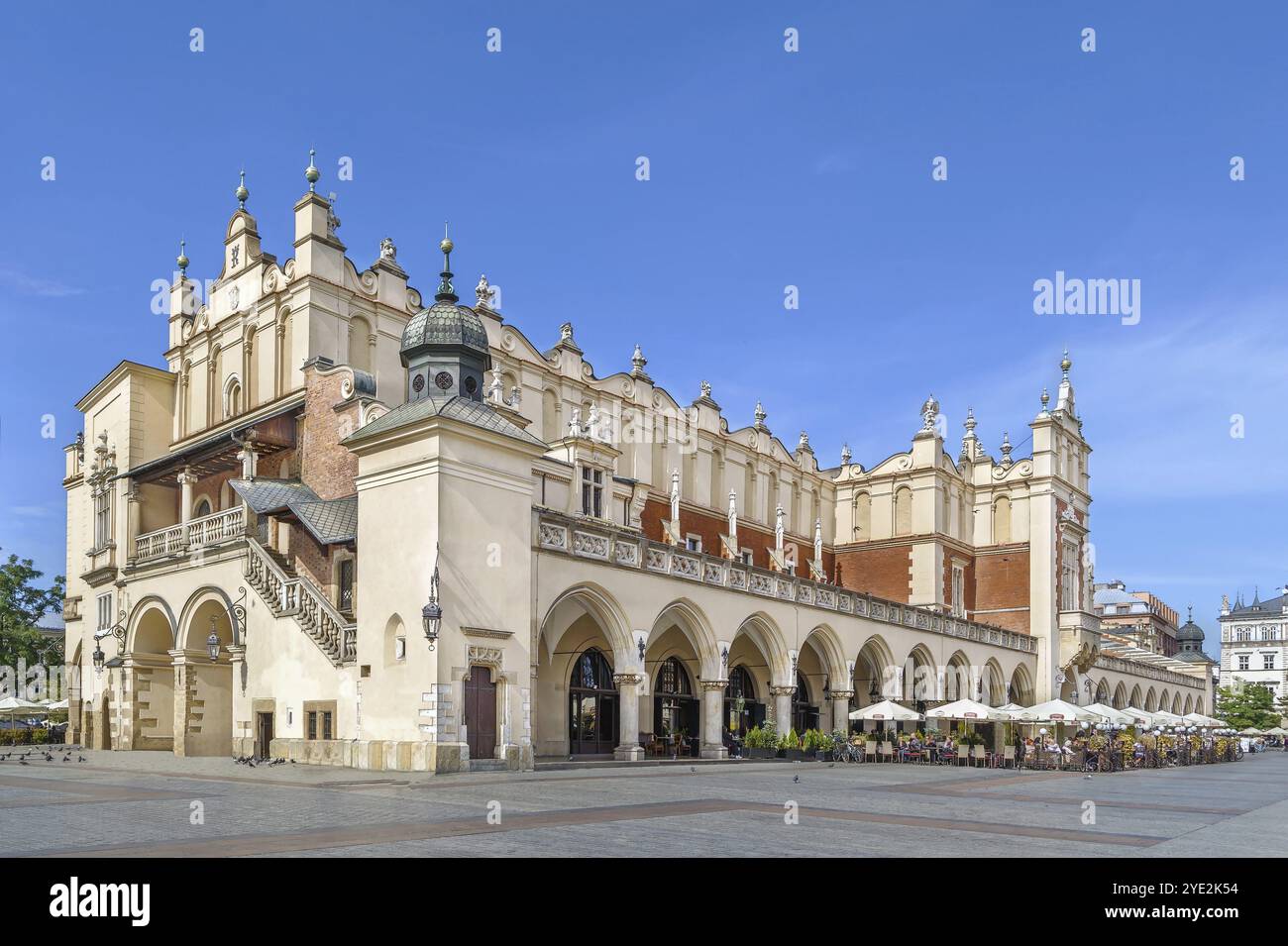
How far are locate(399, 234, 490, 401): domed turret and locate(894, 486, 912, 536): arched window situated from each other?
35.6 meters

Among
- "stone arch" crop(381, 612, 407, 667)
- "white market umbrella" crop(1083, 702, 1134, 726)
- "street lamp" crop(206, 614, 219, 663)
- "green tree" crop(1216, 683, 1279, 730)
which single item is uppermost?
"stone arch" crop(381, 612, 407, 667)

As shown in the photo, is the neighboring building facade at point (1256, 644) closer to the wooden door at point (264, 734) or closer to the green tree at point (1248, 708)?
the green tree at point (1248, 708)

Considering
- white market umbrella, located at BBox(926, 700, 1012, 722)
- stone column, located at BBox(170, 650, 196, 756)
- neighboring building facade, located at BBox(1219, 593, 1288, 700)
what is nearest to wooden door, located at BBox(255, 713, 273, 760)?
stone column, located at BBox(170, 650, 196, 756)

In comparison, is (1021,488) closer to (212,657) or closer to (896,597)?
(896,597)

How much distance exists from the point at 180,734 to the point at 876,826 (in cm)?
2448

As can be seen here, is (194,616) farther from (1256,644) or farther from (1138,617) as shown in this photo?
(1256,644)

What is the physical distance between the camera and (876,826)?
15.5m

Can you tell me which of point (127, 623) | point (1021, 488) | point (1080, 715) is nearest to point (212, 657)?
point (127, 623)

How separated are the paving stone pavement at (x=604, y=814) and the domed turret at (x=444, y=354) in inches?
370

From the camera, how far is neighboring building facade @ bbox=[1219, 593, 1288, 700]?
146 m

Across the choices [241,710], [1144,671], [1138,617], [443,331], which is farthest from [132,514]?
[1138,617]

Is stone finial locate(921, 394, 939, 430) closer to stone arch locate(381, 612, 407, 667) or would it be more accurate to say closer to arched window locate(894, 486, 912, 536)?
arched window locate(894, 486, 912, 536)

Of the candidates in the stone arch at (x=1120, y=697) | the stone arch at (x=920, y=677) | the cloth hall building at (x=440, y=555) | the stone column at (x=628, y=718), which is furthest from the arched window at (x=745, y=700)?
the stone arch at (x=1120, y=697)

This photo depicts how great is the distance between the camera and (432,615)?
994 inches
